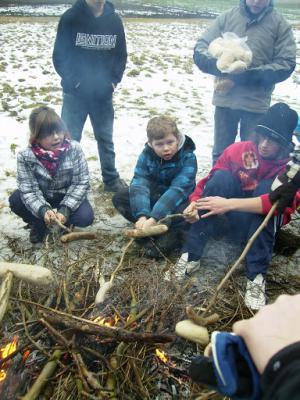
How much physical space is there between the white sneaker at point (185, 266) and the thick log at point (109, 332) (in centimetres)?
99

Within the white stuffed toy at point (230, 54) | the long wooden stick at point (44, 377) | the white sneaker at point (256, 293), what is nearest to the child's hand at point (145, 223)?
the white sneaker at point (256, 293)

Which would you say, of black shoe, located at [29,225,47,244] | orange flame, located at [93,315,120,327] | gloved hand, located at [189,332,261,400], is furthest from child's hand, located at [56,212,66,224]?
gloved hand, located at [189,332,261,400]

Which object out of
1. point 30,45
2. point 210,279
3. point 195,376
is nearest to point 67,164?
point 210,279

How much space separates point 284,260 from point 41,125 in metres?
2.13

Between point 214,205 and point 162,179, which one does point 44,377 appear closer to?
point 214,205

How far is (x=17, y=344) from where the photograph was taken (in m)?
1.81

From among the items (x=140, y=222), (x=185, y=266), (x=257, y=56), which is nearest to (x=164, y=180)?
(x=140, y=222)

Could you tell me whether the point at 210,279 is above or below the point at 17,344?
below

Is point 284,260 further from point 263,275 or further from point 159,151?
point 159,151

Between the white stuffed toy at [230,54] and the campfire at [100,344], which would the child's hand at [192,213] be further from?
the white stuffed toy at [230,54]

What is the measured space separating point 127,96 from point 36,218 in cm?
442

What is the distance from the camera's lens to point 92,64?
3480 millimetres

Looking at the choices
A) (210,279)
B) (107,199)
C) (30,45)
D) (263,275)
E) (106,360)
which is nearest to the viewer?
(106,360)

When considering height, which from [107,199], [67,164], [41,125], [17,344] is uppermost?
[41,125]
